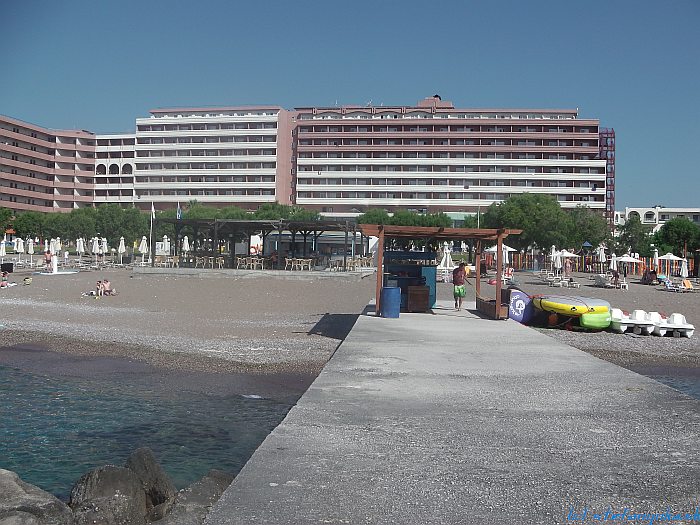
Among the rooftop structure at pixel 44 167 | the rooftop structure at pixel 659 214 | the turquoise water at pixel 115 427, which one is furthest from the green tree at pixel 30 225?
the rooftop structure at pixel 659 214

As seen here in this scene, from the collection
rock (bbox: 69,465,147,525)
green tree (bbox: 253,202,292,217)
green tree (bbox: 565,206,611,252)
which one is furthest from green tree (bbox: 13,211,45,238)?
rock (bbox: 69,465,147,525)

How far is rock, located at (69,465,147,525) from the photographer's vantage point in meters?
5.27

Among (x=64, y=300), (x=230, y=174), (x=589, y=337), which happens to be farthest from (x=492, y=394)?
(x=230, y=174)

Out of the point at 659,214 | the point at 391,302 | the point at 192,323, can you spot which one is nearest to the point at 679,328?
the point at 391,302

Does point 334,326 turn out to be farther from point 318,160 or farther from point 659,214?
point 659,214

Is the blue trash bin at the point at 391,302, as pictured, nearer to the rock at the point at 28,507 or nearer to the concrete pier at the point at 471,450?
the concrete pier at the point at 471,450

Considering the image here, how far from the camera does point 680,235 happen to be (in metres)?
83.1

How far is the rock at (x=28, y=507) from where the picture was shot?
5000 millimetres

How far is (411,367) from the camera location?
31.5 ft

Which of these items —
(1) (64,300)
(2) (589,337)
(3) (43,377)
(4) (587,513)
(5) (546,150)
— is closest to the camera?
(4) (587,513)

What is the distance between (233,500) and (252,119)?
10410 centimetres

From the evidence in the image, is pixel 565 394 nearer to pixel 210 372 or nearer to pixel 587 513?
pixel 587 513

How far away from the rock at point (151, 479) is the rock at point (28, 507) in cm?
71

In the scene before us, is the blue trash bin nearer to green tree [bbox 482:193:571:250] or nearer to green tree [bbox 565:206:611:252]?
green tree [bbox 482:193:571:250]
